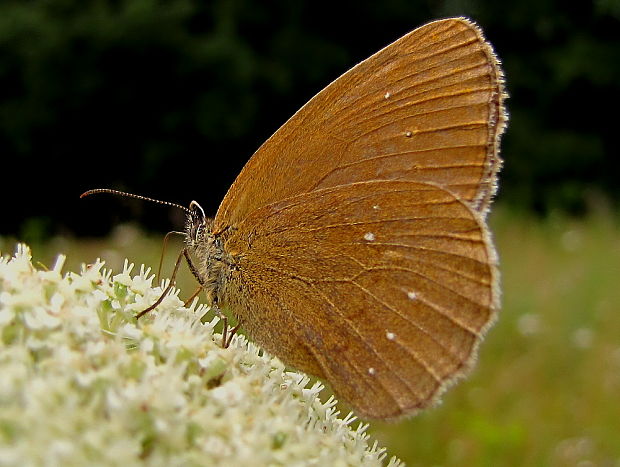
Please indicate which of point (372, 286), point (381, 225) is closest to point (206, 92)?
point (381, 225)

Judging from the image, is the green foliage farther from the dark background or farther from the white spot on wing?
the dark background

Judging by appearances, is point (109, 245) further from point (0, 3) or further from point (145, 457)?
point (0, 3)

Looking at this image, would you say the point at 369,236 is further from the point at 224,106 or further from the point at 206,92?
the point at 224,106

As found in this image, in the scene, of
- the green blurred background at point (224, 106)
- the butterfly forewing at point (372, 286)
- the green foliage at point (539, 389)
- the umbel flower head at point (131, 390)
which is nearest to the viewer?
the umbel flower head at point (131, 390)

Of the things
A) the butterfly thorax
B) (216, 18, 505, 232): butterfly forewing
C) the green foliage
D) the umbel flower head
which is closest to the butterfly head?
the butterfly thorax

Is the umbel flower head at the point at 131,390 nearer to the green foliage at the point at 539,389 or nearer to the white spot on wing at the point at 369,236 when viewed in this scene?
the white spot on wing at the point at 369,236

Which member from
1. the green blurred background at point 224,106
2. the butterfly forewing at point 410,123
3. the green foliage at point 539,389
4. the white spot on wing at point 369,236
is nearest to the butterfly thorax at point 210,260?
the butterfly forewing at point 410,123

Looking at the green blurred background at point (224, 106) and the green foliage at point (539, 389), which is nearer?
the green foliage at point (539, 389)

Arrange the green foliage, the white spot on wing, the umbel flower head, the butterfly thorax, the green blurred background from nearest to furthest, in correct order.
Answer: the umbel flower head < the white spot on wing < the butterfly thorax < the green foliage < the green blurred background
